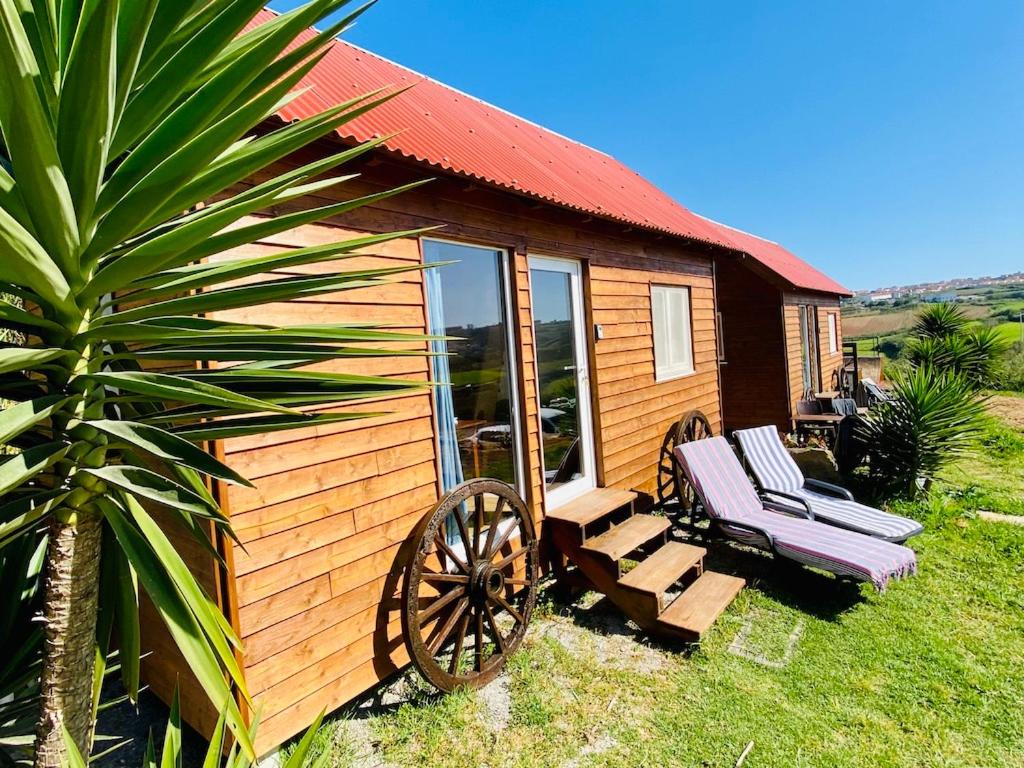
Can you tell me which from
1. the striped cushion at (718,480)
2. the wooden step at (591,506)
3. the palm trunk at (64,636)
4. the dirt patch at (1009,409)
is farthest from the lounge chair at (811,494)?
the dirt patch at (1009,409)

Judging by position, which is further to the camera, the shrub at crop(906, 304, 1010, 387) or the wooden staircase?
the shrub at crop(906, 304, 1010, 387)

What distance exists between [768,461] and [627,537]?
2.58 meters

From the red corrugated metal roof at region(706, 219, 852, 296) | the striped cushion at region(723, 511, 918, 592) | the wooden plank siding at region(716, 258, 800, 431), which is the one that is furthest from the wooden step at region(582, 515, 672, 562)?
the red corrugated metal roof at region(706, 219, 852, 296)

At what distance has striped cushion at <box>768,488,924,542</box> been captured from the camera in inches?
178

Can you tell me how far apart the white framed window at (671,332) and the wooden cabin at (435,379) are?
0.04 meters

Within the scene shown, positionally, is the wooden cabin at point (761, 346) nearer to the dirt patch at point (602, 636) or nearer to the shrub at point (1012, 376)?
the dirt patch at point (602, 636)

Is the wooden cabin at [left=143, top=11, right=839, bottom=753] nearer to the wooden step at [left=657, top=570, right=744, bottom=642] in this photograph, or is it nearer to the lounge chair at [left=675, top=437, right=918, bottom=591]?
the wooden step at [left=657, top=570, right=744, bottom=642]

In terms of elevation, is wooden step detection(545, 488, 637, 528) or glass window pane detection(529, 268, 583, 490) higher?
glass window pane detection(529, 268, 583, 490)

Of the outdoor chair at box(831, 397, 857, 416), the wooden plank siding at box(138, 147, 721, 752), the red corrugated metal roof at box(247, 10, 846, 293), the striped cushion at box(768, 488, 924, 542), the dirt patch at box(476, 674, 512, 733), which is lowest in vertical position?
the dirt patch at box(476, 674, 512, 733)

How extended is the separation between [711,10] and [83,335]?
39.1 ft

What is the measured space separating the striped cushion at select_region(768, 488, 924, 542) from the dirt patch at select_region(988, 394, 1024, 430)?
A: 27.8 ft

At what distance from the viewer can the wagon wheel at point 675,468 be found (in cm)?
603

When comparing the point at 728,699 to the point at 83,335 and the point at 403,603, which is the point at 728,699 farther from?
the point at 83,335

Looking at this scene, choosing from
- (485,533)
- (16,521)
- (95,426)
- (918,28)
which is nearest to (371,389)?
(95,426)
